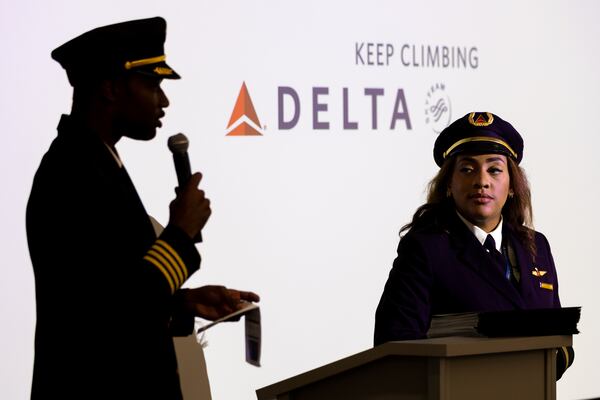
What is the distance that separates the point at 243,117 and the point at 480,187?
6.57ft

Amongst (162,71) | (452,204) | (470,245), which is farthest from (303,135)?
(162,71)

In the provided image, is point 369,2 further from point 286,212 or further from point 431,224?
point 431,224

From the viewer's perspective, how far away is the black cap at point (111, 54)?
196 centimetres

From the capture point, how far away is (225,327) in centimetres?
447

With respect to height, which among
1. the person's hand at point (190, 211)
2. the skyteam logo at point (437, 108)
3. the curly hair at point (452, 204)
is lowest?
the person's hand at point (190, 211)

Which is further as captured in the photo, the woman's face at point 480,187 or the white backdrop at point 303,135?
the white backdrop at point 303,135

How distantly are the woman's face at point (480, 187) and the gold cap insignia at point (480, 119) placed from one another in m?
0.07

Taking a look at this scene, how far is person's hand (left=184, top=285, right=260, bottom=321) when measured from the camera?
1.99 meters

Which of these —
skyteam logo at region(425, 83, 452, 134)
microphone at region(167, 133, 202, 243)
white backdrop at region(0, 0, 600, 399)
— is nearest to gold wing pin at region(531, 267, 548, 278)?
microphone at region(167, 133, 202, 243)

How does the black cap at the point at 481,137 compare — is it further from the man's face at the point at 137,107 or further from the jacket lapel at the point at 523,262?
the man's face at the point at 137,107

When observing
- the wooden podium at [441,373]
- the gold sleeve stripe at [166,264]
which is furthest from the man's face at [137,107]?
the wooden podium at [441,373]

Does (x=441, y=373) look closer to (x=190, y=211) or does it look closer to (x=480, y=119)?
(x=190, y=211)

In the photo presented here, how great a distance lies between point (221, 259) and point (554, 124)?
2.00 m

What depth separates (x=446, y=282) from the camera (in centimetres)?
256
